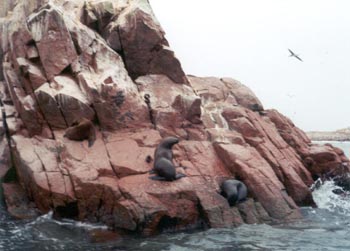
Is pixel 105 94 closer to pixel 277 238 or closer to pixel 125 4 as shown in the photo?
pixel 125 4

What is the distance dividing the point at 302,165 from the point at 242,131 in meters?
2.65

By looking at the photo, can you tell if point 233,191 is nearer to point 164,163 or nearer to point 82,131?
point 164,163

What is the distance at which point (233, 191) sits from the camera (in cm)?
1212

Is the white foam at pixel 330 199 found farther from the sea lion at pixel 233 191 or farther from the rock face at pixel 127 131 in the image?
the sea lion at pixel 233 191

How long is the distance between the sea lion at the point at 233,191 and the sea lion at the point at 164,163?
4.08 ft

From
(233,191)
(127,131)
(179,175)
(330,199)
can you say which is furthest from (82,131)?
(330,199)

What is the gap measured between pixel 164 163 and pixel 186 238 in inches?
98.2

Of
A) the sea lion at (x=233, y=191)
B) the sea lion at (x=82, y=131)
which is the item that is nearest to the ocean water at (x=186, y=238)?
the sea lion at (x=233, y=191)

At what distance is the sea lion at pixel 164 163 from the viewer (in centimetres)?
1212

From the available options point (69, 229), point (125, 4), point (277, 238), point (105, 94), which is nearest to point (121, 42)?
point (125, 4)

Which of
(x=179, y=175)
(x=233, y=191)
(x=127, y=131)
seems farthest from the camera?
(x=127, y=131)

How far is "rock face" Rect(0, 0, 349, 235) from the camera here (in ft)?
38.3

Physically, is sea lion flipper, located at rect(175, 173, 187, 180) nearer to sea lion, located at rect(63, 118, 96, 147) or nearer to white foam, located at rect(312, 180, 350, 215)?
sea lion, located at rect(63, 118, 96, 147)

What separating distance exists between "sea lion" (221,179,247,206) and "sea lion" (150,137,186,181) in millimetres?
1243
